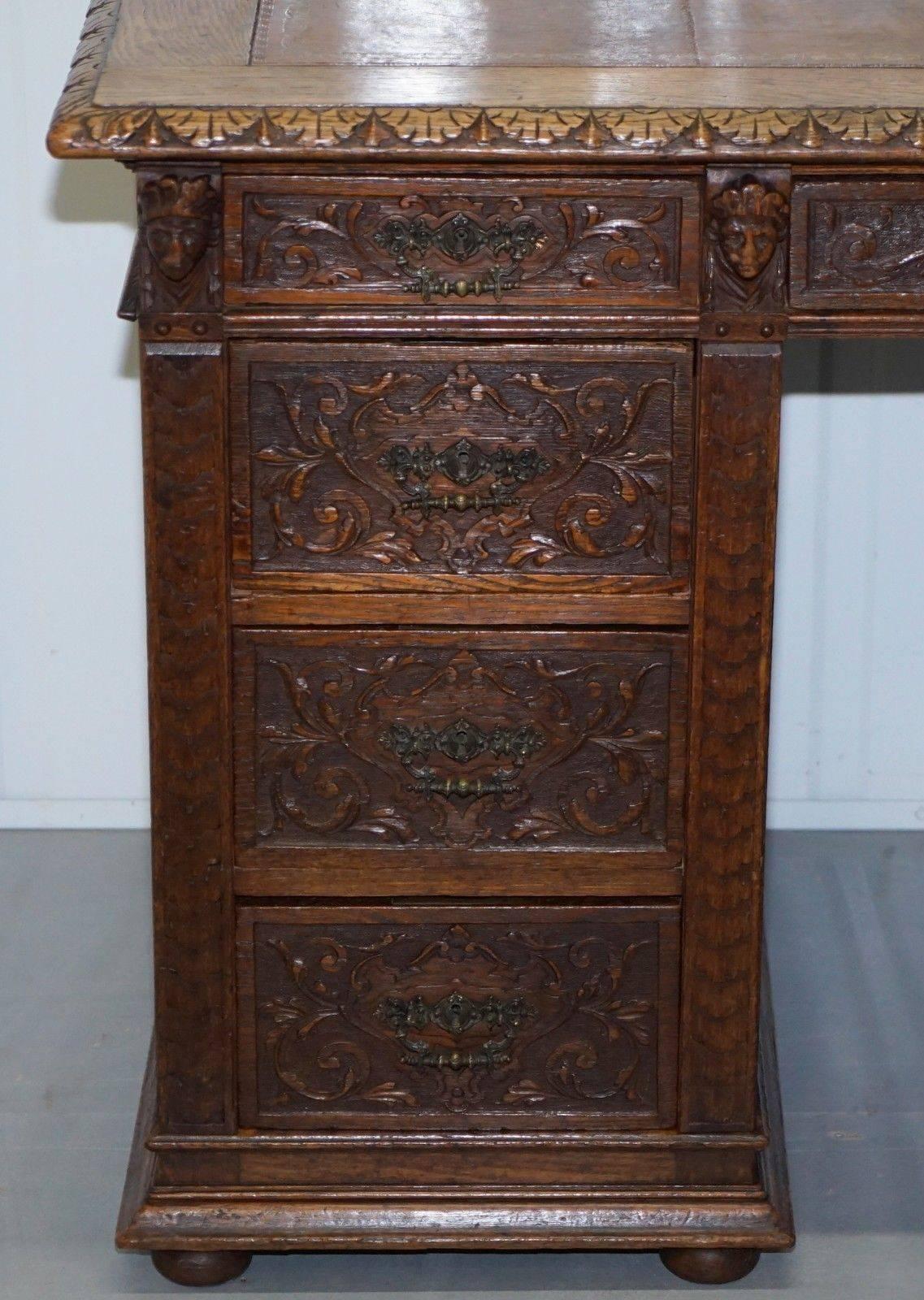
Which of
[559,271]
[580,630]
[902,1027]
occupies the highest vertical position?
[559,271]

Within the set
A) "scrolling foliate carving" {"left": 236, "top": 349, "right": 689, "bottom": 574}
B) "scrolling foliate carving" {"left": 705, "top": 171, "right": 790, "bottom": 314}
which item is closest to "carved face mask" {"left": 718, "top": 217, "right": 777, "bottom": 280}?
"scrolling foliate carving" {"left": 705, "top": 171, "right": 790, "bottom": 314}

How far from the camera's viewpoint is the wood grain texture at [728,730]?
5.35ft

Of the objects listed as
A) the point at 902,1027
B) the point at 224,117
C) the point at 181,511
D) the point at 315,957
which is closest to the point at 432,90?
the point at 224,117

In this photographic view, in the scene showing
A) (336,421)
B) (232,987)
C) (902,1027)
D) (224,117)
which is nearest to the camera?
(224,117)

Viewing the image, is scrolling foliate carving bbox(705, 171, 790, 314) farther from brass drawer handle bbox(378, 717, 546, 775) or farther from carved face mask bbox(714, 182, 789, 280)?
brass drawer handle bbox(378, 717, 546, 775)

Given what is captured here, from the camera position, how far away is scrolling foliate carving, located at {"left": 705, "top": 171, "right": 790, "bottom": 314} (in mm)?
1558

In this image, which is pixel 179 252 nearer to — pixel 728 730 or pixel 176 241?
pixel 176 241

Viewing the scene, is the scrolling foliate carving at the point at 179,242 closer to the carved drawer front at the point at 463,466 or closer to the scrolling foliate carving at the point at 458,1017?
the carved drawer front at the point at 463,466

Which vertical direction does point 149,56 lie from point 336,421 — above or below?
above

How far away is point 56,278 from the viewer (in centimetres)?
264

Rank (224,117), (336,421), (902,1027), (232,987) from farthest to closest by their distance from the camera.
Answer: (902,1027), (232,987), (336,421), (224,117)

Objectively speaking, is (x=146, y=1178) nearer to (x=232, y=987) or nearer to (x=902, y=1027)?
(x=232, y=987)

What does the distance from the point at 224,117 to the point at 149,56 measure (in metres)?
0.17

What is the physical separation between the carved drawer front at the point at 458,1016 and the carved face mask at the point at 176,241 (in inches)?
24.0
